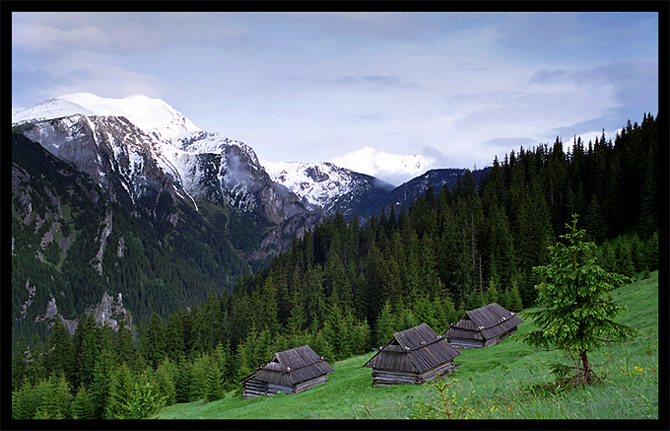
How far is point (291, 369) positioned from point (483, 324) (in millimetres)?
25381

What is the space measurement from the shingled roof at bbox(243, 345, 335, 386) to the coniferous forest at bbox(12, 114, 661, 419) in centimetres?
1051

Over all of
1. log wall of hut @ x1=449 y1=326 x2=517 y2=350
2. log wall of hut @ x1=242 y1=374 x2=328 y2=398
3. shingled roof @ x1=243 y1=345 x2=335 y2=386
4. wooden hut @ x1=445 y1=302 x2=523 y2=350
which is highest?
wooden hut @ x1=445 y1=302 x2=523 y2=350

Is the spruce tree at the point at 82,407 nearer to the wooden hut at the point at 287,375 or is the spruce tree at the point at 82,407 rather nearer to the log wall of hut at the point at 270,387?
the log wall of hut at the point at 270,387

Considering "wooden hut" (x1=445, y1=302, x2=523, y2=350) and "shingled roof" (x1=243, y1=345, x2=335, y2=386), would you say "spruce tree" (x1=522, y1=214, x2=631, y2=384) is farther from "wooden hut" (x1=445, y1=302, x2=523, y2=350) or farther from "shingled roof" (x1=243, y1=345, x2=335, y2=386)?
"wooden hut" (x1=445, y1=302, x2=523, y2=350)

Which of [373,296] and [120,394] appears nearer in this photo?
[120,394]

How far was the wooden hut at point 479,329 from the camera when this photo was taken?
171 feet

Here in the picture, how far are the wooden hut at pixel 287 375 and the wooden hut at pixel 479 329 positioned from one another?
56.5 feet

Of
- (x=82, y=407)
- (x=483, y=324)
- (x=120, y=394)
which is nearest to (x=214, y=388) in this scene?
(x=120, y=394)

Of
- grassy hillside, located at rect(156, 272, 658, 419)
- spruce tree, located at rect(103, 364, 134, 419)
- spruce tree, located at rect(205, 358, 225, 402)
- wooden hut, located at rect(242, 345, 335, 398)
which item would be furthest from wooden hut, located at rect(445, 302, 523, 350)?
spruce tree, located at rect(103, 364, 134, 419)

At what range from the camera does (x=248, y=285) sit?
12019 cm

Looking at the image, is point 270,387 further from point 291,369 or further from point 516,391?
point 516,391

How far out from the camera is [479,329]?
51844 millimetres

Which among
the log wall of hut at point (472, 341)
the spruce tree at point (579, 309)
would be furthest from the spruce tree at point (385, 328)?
the spruce tree at point (579, 309)

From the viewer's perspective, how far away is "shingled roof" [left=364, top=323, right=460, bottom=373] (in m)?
38.5
